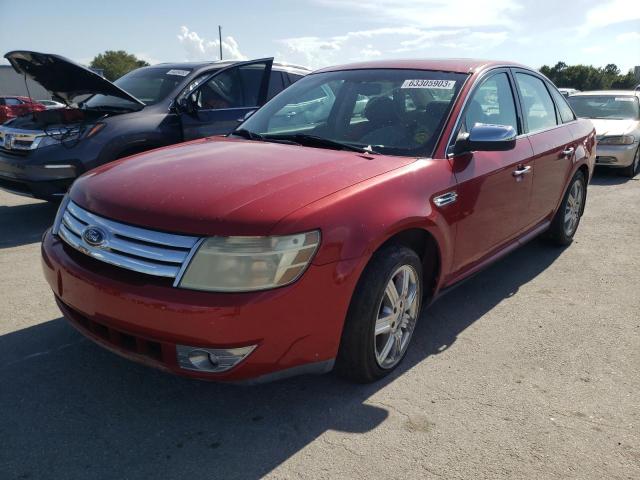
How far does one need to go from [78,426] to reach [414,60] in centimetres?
306

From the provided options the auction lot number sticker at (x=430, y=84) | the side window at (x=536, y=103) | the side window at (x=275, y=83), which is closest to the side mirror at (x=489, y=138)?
the auction lot number sticker at (x=430, y=84)

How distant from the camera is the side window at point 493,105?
11.0ft

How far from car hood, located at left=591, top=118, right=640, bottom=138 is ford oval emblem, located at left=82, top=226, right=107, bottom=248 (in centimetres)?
896

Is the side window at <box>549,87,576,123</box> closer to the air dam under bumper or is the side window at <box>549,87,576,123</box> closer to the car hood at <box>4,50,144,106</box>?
the air dam under bumper

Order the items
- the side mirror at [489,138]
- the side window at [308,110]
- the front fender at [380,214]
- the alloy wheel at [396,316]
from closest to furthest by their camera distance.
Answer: the front fender at [380,214] → the alloy wheel at [396,316] → the side mirror at [489,138] → the side window at [308,110]

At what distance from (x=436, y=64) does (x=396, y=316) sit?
184 cm

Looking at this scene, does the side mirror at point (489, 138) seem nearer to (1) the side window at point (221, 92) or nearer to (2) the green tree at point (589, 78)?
(1) the side window at point (221, 92)

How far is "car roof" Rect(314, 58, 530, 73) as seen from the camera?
351 centimetres

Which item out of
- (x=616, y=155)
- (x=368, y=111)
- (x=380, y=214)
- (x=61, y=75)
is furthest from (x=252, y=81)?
(x=616, y=155)

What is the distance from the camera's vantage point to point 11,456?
Answer: 2.17 meters

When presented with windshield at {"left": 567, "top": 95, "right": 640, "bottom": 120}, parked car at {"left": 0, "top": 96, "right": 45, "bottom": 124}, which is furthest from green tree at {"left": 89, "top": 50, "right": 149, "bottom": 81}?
windshield at {"left": 567, "top": 95, "right": 640, "bottom": 120}

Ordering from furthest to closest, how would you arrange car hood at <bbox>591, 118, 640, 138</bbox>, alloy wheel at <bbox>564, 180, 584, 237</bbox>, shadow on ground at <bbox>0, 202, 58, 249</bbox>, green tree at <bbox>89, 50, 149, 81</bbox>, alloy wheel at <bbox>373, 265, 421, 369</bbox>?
1. green tree at <bbox>89, 50, 149, 81</bbox>
2. car hood at <bbox>591, 118, 640, 138</bbox>
3. shadow on ground at <bbox>0, 202, 58, 249</bbox>
4. alloy wheel at <bbox>564, 180, 584, 237</bbox>
5. alloy wheel at <bbox>373, 265, 421, 369</bbox>

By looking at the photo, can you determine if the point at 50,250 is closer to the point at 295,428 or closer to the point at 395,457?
the point at 295,428

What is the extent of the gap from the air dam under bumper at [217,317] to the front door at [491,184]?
108 cm
